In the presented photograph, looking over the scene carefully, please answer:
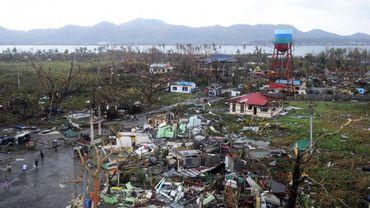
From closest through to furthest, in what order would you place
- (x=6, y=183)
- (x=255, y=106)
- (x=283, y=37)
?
(x=6, y=183), (x=255, y=106), (x=283, y=37)

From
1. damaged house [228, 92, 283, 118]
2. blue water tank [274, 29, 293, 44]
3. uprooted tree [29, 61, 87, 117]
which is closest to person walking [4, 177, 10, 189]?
uprooted tree [29, 61, 87, 117]

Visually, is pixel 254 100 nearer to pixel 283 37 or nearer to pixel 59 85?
pixel 283 37

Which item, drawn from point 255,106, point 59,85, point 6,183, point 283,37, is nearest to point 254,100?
point 255,106

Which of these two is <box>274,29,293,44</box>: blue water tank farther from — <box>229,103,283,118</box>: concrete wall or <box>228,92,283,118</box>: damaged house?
<box>229,103,283,118</box>: concrete wall

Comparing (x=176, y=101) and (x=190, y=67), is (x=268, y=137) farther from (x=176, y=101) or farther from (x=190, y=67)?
(x=190, y=67)

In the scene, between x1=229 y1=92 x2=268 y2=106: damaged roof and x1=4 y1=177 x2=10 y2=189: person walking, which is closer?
x1=4 y1=177 x2=10 y2=189: person walking

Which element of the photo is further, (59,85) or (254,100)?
(59,85)

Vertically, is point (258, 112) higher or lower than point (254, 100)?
lower

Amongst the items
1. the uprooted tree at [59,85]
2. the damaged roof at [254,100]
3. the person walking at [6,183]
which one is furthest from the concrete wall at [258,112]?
the person walking at [6,183]

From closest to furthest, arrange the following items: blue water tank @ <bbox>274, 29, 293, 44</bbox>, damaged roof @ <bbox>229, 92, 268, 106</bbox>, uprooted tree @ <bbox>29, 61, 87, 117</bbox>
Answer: damaged roof @ <bbox>229, 92, 268, 106</bbox> → uprooted tree @ <bbox>29, 61, 87, 117</bbox> → blue water tank @ <bbox>274, 29, 293, 44</bbox>

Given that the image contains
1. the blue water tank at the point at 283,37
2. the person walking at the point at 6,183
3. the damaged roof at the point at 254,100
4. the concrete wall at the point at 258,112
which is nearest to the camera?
the person walking at the point at 6,183

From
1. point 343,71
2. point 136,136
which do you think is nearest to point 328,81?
point 343,71

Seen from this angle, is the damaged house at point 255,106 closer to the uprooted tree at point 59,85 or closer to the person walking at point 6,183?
the uprooted tree at point 59,85
